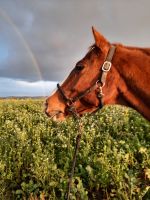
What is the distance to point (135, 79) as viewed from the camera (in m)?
5.24

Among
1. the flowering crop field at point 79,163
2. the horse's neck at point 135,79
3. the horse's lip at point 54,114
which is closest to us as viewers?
the horse's neck at point 135,79

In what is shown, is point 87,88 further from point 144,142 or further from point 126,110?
point 126,110

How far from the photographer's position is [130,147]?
8.55 meters

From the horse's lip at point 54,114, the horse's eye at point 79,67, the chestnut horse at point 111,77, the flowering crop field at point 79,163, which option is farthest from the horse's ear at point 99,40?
the flowering crop field at point 79,163

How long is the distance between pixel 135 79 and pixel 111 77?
28 centimetres

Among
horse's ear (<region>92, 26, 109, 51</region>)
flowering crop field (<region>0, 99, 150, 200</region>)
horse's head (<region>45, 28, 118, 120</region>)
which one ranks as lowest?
flowering crop field (<region>0, 99, 150, 200</region>)

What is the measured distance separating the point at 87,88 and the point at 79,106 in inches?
12.6

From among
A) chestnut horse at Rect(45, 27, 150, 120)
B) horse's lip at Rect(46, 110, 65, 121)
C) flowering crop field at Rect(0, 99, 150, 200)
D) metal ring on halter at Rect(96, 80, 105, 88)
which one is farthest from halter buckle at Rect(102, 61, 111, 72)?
flowering crop field at Rect(0, 99, 150, 200)

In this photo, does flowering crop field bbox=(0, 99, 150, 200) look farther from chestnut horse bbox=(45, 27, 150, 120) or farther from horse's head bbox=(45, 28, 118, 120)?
chestnut horse bbox=(45, 27, 150, 120)

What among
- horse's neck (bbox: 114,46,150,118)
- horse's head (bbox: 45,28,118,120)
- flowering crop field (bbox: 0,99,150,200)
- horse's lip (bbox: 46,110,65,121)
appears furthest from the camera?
flowering crop field (bbox: 0,99,150,200)

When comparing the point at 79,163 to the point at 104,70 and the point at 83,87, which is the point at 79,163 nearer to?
the point at 83,87

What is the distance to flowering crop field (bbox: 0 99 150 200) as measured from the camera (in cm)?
741

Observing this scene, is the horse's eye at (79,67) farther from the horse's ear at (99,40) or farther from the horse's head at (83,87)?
the horse's ear at (99,40)

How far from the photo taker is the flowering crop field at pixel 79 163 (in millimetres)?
7406
